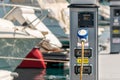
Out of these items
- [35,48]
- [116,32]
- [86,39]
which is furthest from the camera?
[35,48]

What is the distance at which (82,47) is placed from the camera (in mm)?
9719

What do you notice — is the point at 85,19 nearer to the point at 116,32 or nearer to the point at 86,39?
the point at 86,39

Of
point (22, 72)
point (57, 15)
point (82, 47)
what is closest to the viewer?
point (82, 47)

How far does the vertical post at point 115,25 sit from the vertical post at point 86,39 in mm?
11217

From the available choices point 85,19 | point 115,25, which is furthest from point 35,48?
point 85,19

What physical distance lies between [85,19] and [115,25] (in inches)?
486

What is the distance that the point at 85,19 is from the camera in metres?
9.91

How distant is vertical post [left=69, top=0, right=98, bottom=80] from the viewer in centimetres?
991

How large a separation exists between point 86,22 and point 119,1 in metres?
11.7

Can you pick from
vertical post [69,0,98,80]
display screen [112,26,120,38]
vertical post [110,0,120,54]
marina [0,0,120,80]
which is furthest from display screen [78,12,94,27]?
display screen [112,26,120,38]

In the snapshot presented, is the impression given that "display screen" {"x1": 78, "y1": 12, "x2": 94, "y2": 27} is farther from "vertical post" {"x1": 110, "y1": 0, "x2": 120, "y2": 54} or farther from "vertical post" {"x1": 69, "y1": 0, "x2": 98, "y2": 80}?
"vertical post" {"x1": 110, "y1": 0, "x2": 120, "y2": 54}

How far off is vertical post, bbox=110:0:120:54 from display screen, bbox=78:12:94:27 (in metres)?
11.3

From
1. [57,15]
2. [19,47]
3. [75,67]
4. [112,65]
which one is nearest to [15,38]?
[19,47]

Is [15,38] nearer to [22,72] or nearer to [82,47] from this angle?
[22,72]
